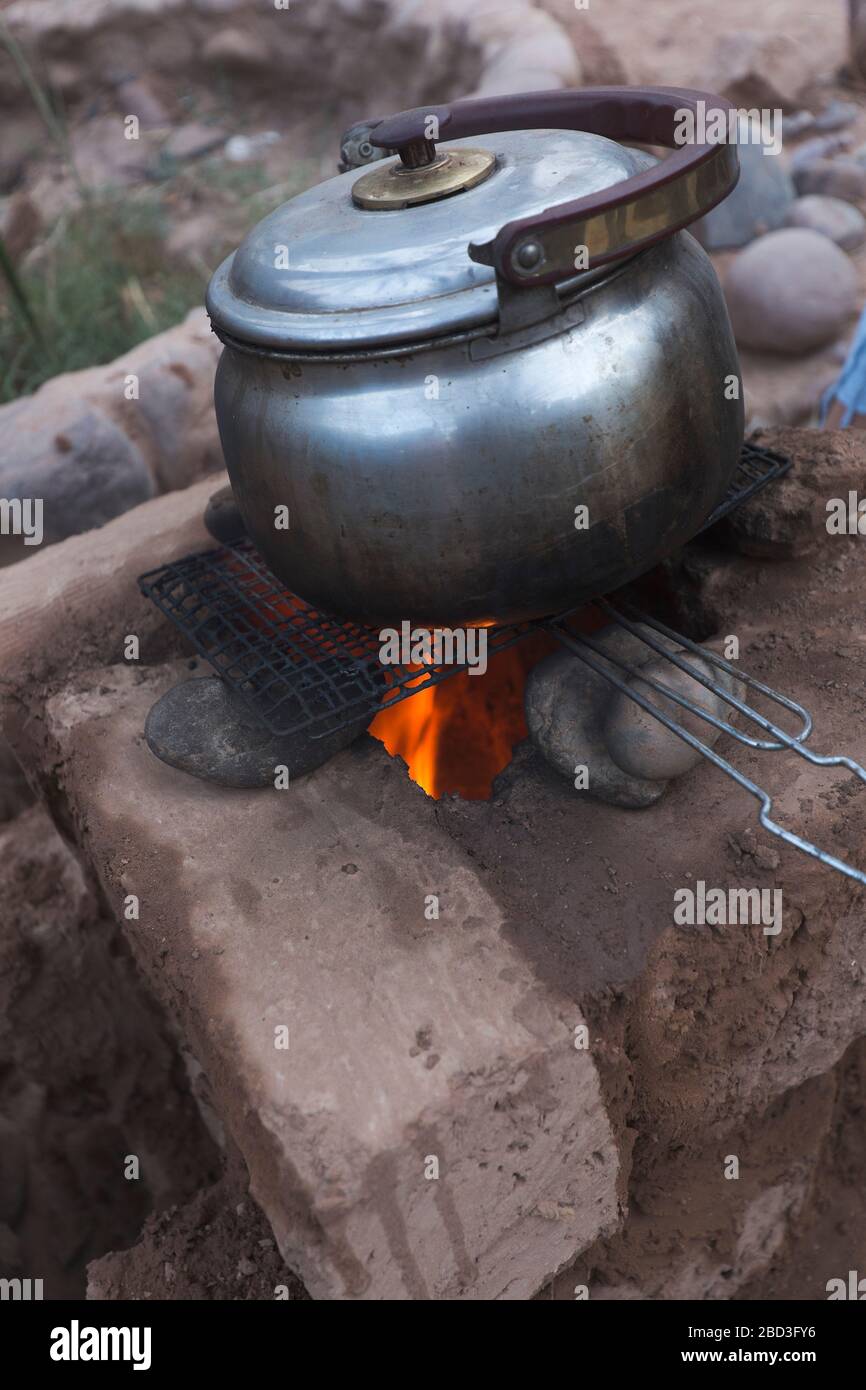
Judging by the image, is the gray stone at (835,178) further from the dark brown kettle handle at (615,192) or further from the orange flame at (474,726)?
the orange flame at (474,726)

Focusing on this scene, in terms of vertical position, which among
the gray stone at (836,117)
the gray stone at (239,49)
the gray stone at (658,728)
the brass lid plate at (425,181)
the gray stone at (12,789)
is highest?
the gray stone at (239,49)

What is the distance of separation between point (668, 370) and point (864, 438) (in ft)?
3.01

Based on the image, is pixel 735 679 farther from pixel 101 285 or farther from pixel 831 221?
pixel 831 221

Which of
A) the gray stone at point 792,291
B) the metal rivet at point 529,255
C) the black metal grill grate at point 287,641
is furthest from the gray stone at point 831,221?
the metal rivet at point 529,255

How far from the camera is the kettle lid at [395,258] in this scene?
1.43m

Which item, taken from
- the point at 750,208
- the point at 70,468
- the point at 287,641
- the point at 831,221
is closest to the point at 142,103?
the point at 750,208

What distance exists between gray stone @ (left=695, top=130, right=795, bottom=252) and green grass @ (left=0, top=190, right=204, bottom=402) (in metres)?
2.46

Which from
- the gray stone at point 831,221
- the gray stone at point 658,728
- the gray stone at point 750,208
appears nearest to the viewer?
the gray stone at point 658,728

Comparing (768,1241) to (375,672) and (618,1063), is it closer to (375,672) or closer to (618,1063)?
(618,1063)

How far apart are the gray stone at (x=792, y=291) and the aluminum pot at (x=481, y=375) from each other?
10.5 feet

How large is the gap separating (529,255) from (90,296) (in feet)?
13.6

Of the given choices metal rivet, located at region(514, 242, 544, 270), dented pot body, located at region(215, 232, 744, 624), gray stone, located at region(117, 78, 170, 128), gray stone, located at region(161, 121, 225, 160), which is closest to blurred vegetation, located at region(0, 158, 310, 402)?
gray stone, located at region(161, 121, 225, 160)

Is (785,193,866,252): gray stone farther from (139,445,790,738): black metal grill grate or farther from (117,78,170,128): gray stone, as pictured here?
(117,78,170,128): gray stone

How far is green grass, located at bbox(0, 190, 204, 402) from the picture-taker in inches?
181
